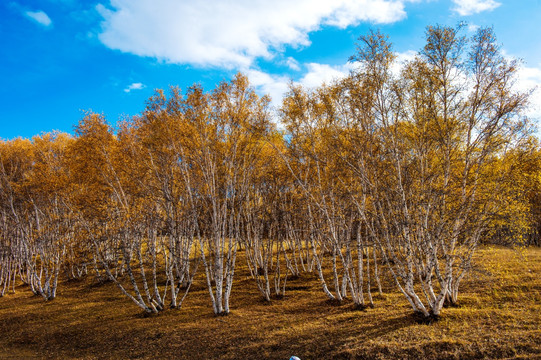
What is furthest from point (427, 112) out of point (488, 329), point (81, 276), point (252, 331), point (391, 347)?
point (81, 276)

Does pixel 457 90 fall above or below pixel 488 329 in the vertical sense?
above

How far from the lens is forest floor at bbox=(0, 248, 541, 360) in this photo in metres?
8.85

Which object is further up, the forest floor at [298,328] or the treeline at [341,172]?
the treeline at [341,172]

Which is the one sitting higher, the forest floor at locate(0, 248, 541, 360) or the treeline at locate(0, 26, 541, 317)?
the treeline at locate(0, 26, 541, 317)

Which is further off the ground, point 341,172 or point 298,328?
point 341,172

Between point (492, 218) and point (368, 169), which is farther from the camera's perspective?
point (368, 169)

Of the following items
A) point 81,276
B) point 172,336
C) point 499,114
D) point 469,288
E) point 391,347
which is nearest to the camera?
point 391,347

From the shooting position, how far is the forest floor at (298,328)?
885cm

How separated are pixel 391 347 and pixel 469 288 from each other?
307 inches

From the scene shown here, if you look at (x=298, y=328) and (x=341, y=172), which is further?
(x=341, y=172)

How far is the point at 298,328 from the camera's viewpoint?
11445 mm

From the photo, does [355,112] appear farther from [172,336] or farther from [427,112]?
[172,336]

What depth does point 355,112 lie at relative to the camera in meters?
12.2

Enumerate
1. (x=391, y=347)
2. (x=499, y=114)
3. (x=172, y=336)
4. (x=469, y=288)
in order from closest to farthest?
(x=391, y=347)
(x=499, y=114)
(x=172, y=336)
(x=469, y=288)
